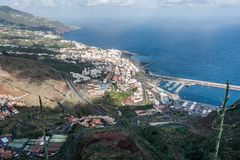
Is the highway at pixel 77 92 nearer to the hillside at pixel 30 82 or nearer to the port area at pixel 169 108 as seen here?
the hillside at pixel 30 82

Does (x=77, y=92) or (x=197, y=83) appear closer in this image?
(x=77, y=92)

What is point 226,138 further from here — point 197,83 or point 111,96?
point 197,83

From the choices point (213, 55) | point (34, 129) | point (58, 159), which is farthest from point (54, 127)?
point (213, 55)

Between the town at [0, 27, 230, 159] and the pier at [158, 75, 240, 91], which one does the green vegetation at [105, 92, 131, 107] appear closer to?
the town at [0, 27, 230, 159]

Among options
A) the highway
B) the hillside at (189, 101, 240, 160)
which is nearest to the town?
the highway

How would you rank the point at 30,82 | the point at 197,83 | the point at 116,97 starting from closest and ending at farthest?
1. the point at 30,82
2. the point at 116,97
3. the point at 197,83

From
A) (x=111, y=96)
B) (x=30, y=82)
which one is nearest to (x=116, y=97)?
(x=111, y=96)

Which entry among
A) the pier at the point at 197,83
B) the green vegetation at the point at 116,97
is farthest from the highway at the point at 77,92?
the pier at the point at 197,83

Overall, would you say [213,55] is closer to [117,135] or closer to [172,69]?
[172,69]
